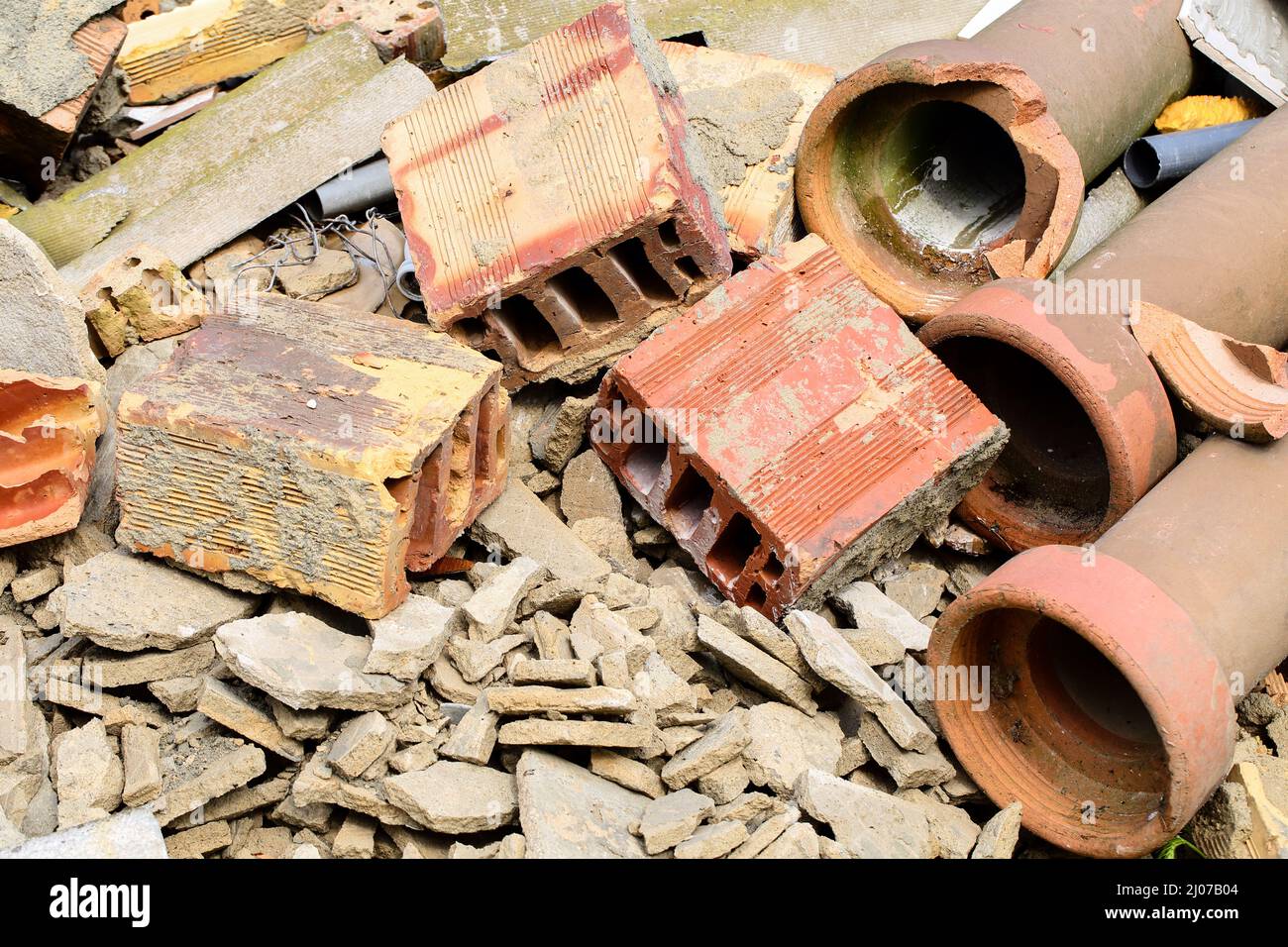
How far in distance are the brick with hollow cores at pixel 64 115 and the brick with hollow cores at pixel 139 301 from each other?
0.83 metres

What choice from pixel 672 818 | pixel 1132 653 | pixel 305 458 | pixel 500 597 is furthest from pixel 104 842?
pixel 1132 653

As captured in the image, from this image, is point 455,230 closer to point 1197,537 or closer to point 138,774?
point 138,774

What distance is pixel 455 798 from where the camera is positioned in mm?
3523

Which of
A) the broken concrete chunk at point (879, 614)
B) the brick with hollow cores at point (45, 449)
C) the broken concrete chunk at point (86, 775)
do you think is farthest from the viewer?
the broken concrete chunk at point (879, 614)

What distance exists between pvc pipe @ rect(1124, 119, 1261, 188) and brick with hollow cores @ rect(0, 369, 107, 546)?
421cm

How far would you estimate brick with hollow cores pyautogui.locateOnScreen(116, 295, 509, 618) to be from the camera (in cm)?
377

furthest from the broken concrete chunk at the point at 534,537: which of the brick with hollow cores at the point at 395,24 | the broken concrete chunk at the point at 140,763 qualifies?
the brick with hollow cores at the point at 395,24

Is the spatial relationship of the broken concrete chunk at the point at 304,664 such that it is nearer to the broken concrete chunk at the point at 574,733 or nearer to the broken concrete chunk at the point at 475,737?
the broken concrete chunk at the point at 475,737

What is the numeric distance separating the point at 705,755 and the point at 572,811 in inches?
16.2

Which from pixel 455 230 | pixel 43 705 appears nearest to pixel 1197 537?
pixel 455 230

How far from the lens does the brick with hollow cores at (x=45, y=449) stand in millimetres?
4148

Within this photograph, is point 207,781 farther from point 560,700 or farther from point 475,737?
point 560,700

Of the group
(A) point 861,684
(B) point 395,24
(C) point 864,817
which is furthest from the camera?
(B) point 395,24

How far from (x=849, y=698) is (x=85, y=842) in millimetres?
2220
